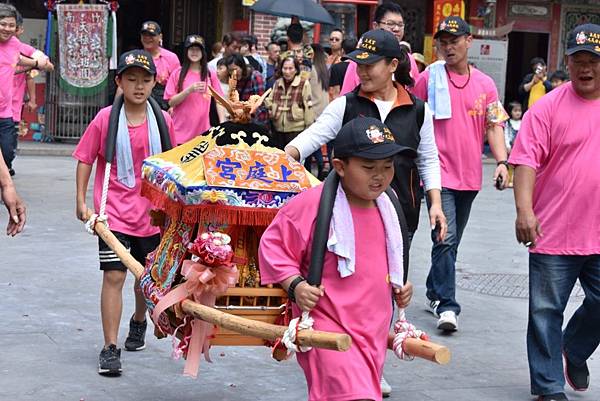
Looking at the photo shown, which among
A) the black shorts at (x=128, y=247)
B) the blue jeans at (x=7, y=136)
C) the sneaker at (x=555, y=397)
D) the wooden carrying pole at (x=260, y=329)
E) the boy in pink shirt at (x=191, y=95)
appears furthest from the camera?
the blue jeans at (x=7, y=136)

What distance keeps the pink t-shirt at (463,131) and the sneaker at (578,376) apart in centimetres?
170

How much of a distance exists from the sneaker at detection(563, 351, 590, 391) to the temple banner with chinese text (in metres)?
12.4

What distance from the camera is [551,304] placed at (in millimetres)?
6305

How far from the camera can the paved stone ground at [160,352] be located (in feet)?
20.7

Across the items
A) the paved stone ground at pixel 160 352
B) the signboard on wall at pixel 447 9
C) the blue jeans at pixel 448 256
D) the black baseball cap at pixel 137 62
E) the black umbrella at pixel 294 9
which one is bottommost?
the paved stone ground at pixel 160 352

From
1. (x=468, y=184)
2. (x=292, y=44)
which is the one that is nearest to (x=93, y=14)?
(x=292, y=44)

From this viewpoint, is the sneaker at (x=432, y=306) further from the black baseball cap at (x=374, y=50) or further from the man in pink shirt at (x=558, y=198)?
the black baseball cap at (x=374, y=50)

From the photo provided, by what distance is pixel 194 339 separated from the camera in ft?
16.9

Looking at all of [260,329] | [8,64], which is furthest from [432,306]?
[8,64]

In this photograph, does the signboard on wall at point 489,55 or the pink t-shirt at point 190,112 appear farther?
the signboard on wall at point 489,55

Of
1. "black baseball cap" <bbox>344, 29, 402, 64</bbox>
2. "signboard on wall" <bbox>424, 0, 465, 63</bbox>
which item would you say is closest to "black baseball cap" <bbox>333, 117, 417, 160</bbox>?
"black baseball cap" <bbox>344, 29, 402, 64</bbox>

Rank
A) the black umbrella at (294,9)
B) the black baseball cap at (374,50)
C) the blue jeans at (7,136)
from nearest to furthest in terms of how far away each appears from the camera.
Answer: the black baseball cap at (374,50) → the blue jeans at (7,136) → the black umbrella at (294,9)

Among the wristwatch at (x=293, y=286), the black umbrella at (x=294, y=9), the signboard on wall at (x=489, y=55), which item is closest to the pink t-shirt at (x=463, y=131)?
the wristwatch at (x=293, y=286)

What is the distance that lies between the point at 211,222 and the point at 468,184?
3.11 meters
